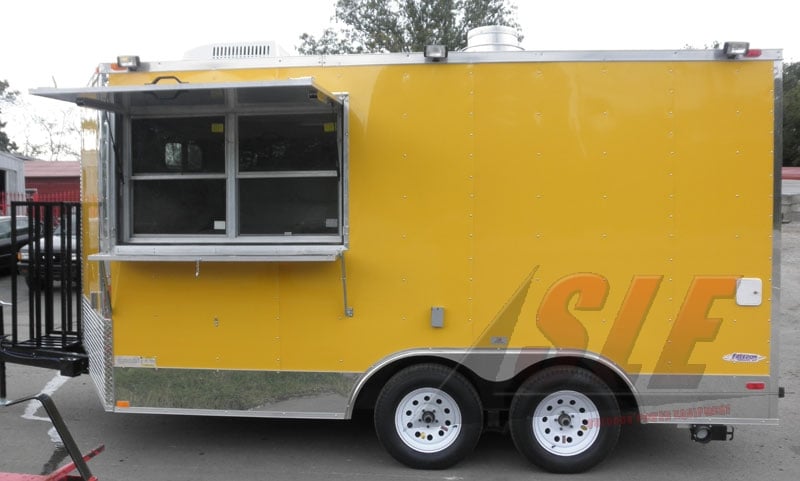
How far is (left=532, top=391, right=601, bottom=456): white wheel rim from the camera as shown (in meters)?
4.62

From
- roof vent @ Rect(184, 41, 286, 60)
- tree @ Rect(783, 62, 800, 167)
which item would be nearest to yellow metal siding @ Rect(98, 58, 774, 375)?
roof vent @ Rect(184, 41, 286, 60)

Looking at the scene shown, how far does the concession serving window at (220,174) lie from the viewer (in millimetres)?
4715

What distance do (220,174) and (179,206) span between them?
0.40 meters

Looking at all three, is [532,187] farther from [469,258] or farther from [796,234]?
[796,234]

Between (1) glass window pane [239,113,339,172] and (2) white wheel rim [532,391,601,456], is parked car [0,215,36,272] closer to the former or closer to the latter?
(1) glass window pane [239,113,339,172]

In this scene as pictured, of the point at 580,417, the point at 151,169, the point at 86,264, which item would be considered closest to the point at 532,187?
the point at 580,417

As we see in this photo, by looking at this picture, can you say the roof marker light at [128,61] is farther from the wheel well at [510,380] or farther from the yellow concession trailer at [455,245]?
the wheel well at [510,380]

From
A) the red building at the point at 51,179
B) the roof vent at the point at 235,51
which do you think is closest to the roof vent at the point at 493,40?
the roof vent at the point at 235,51

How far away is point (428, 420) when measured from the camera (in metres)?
4.71

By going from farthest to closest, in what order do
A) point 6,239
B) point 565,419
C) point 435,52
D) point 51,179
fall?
point 51,179 → point 6,239 → point 565,419 → point 435,52

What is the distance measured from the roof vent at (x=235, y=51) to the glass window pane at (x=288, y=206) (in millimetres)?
942

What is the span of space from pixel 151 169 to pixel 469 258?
7.93 feet

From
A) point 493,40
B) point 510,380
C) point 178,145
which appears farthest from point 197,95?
point 510,380

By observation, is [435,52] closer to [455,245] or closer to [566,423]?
[455,245]
